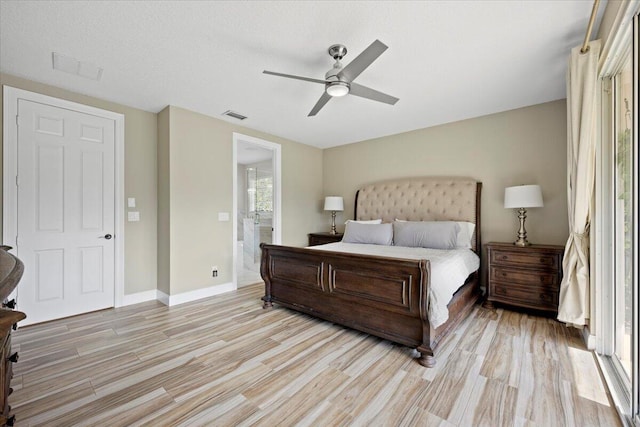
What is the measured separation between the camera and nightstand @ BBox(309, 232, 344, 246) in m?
4.97

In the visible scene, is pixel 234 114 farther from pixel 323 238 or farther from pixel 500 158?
pixel 500 158

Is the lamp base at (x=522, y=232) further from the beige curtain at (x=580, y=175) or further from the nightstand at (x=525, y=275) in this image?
the beige curtain at (x=580, y=175)

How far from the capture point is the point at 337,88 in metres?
2.28

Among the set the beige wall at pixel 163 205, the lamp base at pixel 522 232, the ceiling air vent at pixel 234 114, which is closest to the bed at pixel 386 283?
the lamp base at pixel 522 232

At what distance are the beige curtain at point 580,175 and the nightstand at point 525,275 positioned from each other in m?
0.55

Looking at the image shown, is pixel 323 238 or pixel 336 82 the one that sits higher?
pixel 336 82

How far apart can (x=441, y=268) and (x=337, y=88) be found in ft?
5.92

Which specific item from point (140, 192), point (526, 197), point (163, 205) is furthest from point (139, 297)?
point (526, 197)

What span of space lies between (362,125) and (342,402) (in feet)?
12.1

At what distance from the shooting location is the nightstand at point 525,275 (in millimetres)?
2963

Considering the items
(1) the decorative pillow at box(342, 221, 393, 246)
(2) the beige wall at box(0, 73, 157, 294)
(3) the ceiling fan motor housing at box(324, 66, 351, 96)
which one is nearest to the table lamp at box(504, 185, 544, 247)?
(1) the decorative pillow at box(342, 221, 393, 246)

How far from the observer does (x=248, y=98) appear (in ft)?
10.9

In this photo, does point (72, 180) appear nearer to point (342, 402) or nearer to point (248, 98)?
point (248, 98)

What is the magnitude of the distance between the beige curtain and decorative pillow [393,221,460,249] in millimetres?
1179
